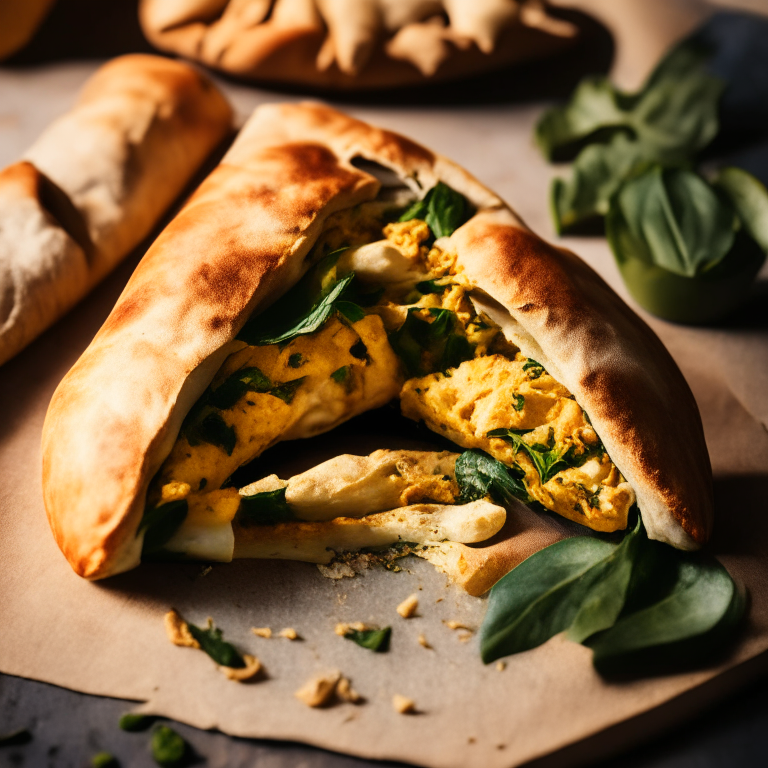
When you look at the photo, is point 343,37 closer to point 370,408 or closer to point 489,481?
point 370,408

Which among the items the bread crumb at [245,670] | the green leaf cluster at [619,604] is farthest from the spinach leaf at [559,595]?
the bread crumb at [245,670]

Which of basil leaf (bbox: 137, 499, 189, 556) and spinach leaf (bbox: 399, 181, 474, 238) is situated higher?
spinach leaf (bbox: 399, 181, 474, 238)

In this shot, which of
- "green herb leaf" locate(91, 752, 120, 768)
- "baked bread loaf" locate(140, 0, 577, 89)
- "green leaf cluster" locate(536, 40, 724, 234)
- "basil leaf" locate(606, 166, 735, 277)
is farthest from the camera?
"baked bread loaf" locate(140, 0, 577, 89)

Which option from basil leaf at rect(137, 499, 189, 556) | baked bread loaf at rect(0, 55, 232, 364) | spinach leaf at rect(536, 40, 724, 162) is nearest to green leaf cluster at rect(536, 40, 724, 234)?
spinach leaf at rect(536, 40, 724, 162)

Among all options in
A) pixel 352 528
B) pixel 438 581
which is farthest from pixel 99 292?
pixel 438 581

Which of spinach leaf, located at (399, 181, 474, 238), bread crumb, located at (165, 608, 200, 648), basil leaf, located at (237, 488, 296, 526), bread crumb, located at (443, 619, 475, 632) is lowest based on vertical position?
bread crumb, located at (443, 619, 475, 632)

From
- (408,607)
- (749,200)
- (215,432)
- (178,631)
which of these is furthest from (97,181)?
(749,200)

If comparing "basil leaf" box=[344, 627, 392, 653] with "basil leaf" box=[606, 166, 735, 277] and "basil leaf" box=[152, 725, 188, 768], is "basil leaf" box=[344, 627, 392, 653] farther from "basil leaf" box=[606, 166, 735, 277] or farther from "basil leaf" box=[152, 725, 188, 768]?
"basil leaf" box=[606, 166, 735, 277]
